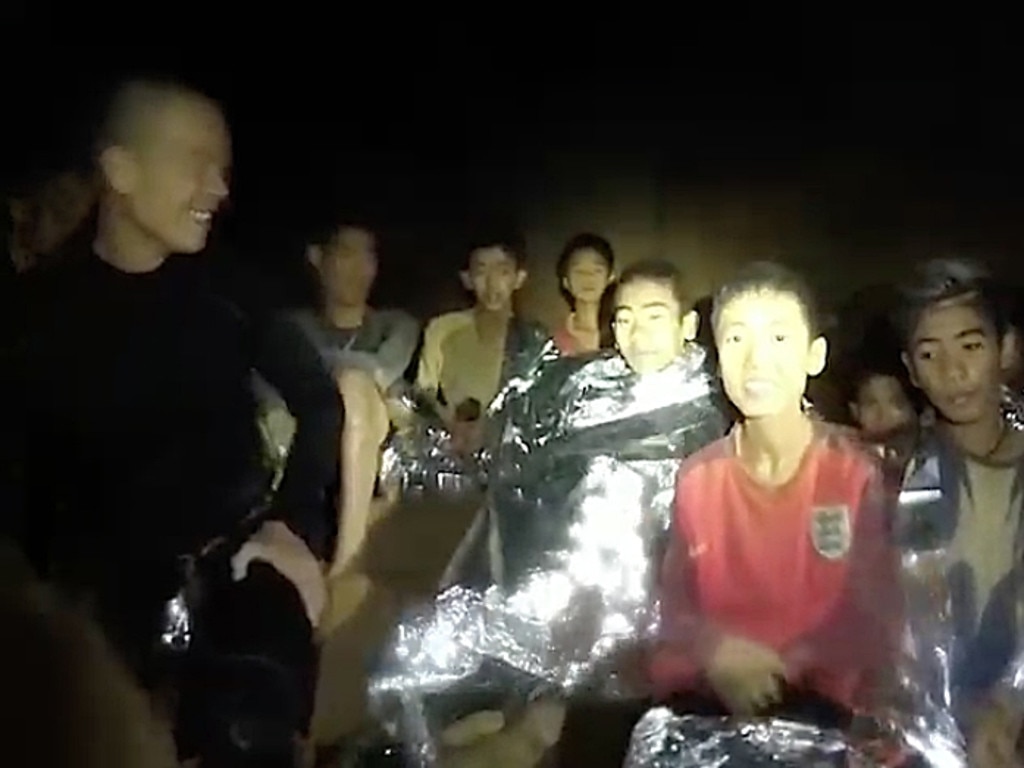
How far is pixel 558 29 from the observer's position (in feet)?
2.87

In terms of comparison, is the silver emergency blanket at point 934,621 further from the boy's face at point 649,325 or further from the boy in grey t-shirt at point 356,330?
the boy in grey t-shirt at point 356,330

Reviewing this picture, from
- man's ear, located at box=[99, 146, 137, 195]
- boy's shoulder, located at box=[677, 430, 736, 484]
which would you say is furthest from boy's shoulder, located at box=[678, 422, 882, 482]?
man's ear, located at box=[99, 146, 137, 195]

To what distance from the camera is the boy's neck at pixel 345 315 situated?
876mm

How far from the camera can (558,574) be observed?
2.78 ft

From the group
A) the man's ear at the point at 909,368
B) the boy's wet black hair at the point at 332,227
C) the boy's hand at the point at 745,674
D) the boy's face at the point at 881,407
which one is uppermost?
the boy's wet black hair at the point at 332,227

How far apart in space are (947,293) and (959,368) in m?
0.04

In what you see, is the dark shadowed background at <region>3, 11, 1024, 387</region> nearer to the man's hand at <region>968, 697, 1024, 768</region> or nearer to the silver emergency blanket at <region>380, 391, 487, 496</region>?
the silver emergency blanket at <region>380, 391, 487, 496</region>

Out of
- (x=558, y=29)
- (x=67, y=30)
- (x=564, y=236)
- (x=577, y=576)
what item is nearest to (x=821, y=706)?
(x=577, y=576)

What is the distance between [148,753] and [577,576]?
23 centimetres

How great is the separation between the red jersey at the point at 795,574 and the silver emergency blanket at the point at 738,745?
19 millimetres

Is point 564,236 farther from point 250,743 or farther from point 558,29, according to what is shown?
point 250,743

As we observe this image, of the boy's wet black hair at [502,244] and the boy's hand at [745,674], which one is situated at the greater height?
the boy's wet black hair at [502,244]

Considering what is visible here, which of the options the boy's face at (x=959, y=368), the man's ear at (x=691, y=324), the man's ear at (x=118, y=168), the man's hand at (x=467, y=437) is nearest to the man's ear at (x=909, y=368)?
the boy's face at (x=959, y=368)

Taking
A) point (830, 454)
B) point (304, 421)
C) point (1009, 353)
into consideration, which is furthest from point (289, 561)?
point (1009, 353)
